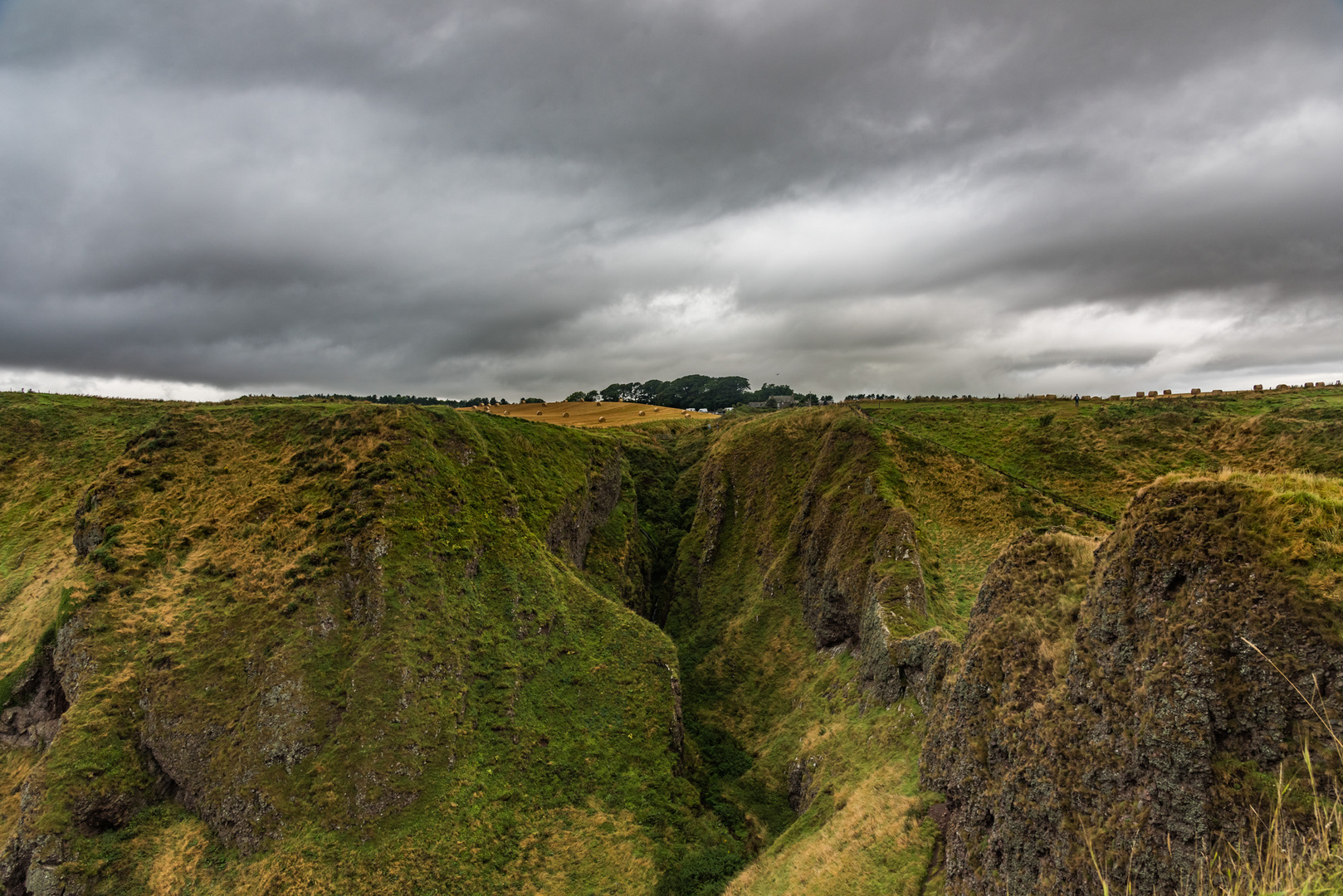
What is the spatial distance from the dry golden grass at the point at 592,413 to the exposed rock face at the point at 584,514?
25168 millimetres

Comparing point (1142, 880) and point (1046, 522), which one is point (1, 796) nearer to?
point (1142, 880)

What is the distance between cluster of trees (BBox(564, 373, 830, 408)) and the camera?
6919 inches

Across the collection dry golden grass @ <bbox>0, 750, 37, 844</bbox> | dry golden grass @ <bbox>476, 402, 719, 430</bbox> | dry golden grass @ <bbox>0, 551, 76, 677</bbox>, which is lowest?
dry golden grass @ <bbox>0, 750, 37, 844</bbox>

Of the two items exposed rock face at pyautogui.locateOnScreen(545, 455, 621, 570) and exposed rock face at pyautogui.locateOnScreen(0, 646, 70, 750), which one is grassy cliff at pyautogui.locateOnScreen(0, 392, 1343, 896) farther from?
exposed rock face at pyautogui.locateOnScreen(545, 455, 621, 570)

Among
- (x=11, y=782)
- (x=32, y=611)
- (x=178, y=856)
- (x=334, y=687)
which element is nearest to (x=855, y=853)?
(x=334, y=687)

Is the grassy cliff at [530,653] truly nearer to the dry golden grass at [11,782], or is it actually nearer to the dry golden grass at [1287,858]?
the dry golden grass at [11,782]

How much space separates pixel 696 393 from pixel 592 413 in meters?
71.1

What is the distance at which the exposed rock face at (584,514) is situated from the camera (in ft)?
212

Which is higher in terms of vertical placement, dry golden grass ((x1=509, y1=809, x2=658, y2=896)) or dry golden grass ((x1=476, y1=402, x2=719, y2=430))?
dry golden grass ((x1=476, y1=402, x2=719, y2=430))

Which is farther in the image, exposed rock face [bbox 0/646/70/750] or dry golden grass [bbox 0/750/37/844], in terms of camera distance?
exposed rock face [bbox 0/646/70/750]

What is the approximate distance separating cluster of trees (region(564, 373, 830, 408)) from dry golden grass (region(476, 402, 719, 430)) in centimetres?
3817

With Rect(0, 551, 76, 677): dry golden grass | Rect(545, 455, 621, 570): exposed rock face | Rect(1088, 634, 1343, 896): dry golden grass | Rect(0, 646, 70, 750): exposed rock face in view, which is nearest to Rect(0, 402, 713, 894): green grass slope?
Rect(0, 551, 76, 677): dry golden grass

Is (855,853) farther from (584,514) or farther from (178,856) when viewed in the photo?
(584,514)

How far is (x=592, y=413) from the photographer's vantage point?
119 metres
